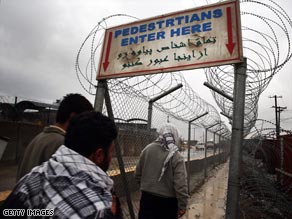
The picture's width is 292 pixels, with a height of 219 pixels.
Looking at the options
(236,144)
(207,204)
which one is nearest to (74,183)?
(236,144)

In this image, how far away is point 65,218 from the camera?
858 millimetres

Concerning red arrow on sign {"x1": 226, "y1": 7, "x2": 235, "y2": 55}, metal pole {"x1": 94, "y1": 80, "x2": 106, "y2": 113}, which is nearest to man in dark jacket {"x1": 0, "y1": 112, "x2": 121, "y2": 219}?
red arrow on sign {"x1": 226, "y1": 7, "x2": 235, "y2": 55}

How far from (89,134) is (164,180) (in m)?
1.86

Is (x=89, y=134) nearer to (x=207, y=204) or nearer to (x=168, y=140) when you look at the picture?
(x=168, y=140)

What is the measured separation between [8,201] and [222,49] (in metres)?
1.68

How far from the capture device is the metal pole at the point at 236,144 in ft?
6.25

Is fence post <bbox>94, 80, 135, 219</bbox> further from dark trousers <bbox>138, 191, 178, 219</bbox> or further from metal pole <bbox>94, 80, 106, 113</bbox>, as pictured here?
dark trousers <bbox>138, 191, 178, 219</bbox>

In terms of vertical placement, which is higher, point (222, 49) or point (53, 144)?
point (222, 49)

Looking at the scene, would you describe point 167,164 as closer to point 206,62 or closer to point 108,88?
point 108,88

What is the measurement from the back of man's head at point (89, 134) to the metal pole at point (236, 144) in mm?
1119

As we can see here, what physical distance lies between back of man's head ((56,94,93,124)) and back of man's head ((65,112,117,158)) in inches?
27.3

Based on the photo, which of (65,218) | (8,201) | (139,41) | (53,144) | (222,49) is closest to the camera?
(65,218)

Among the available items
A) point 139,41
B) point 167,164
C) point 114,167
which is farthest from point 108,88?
point 114,167

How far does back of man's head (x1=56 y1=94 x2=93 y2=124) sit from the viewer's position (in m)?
1.83
